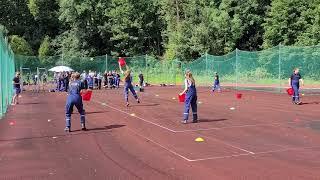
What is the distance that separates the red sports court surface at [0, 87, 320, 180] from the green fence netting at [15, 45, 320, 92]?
686 inches

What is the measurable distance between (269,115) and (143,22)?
53562 millimetres

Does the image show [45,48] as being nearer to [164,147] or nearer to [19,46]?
[19,46]

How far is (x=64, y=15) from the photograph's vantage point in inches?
2778

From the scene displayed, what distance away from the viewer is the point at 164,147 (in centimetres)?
1170

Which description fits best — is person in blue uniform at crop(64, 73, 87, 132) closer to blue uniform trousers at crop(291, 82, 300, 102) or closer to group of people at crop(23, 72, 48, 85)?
blue uniform trousers at crop(291, 82, 300, 102)

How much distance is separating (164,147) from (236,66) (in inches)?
1154

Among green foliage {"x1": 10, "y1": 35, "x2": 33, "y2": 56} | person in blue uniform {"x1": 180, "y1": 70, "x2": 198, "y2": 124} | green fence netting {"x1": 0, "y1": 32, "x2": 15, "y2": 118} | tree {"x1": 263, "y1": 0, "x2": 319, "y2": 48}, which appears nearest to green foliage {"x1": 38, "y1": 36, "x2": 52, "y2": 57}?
green foliage {"x1": 10, "y1": 35, "x2": 33, "y2": 56}

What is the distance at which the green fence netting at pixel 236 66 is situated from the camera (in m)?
35.6

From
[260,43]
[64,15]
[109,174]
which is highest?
[64,15]

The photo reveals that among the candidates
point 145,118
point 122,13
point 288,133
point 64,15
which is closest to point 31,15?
point 64,15

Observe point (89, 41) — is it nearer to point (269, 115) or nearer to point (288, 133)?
point (269, 115)

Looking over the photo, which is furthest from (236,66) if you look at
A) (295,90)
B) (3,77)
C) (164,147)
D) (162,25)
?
(162,25)

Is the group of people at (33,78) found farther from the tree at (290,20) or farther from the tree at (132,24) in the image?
the tree at (290,20)

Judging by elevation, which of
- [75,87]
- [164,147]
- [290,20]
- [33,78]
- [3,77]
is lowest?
[164,147]
